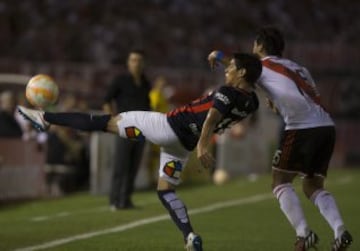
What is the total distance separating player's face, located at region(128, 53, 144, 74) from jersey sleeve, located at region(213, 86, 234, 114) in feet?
18.4

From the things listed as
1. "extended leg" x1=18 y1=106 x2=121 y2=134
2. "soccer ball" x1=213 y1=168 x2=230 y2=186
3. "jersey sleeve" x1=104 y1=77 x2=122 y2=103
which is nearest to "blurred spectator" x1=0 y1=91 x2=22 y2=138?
"jersey sleeve" x1=104 y1=77 x2=122 y2=103

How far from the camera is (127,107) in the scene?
14539 mm

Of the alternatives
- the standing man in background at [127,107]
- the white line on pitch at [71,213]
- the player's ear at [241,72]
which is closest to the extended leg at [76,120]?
the player's ear at [241,72]

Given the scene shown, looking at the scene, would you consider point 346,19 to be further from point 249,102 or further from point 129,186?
point 249,102

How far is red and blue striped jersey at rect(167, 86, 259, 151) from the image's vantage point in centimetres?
891

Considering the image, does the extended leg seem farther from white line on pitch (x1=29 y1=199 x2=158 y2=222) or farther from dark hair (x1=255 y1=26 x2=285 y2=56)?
white line on pitch (x1=29 y1=199 x2=158 y2=222)

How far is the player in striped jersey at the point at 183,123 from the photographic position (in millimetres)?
8922

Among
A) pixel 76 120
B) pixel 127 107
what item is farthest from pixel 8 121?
pixel 76 120

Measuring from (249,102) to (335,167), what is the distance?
61.1 ft

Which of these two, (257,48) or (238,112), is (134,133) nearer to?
(238,112)

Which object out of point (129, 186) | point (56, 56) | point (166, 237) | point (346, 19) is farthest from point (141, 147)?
point (346, 19)

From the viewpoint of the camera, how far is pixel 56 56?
2562cm

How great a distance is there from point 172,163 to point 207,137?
0.78 m

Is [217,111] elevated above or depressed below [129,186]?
above
